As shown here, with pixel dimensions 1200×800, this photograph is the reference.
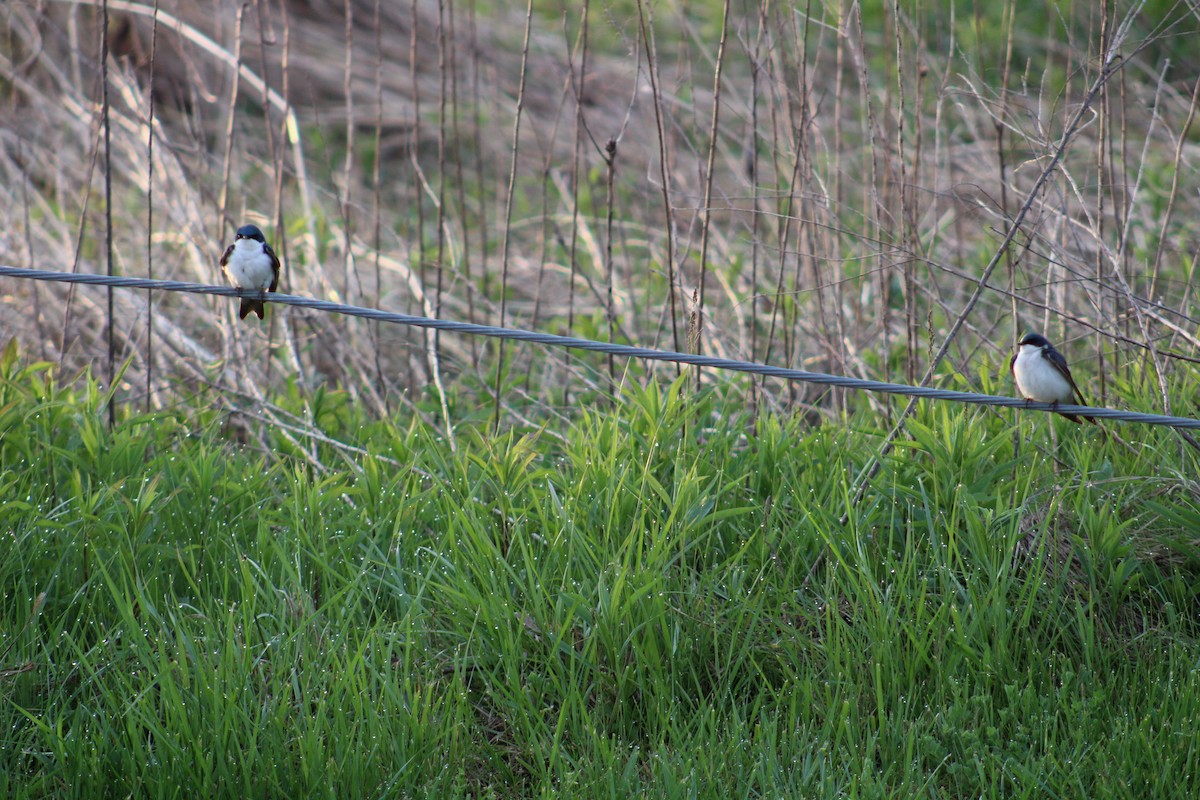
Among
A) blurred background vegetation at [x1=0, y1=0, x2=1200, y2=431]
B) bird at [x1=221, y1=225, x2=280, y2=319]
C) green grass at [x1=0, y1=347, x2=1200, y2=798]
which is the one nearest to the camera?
green grass at [x1=0, y1=347, x2=1200, y2=798]

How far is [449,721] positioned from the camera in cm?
302

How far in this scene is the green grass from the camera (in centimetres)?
283

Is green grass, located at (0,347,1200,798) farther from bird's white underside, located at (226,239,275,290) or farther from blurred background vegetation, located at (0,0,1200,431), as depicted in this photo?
bird's white underside, located at (226,239,275,290)

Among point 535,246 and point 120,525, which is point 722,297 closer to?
point 535,246

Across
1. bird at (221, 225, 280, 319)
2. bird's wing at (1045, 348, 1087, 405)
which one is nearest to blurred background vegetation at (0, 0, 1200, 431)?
bird's wing at (1045, 348, 1087, 405)

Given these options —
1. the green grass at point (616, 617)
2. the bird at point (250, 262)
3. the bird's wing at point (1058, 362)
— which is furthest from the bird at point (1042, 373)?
the bird at point (250, 262)

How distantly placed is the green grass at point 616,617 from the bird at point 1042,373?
0.25 metres

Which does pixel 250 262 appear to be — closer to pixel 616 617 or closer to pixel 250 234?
pixel 250 234

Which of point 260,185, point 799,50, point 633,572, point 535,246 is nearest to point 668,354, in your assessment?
point 633,572

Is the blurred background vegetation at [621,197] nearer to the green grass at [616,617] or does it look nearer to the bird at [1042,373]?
the bird at [1042,373]

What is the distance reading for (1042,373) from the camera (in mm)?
3600

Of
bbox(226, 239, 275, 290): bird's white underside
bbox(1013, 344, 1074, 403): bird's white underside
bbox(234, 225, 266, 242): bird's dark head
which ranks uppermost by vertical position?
bbox(234, 225, 266, 242): bird's dark head

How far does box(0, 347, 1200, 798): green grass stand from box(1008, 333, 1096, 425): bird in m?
0.25

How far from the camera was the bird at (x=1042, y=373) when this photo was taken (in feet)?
11.8
